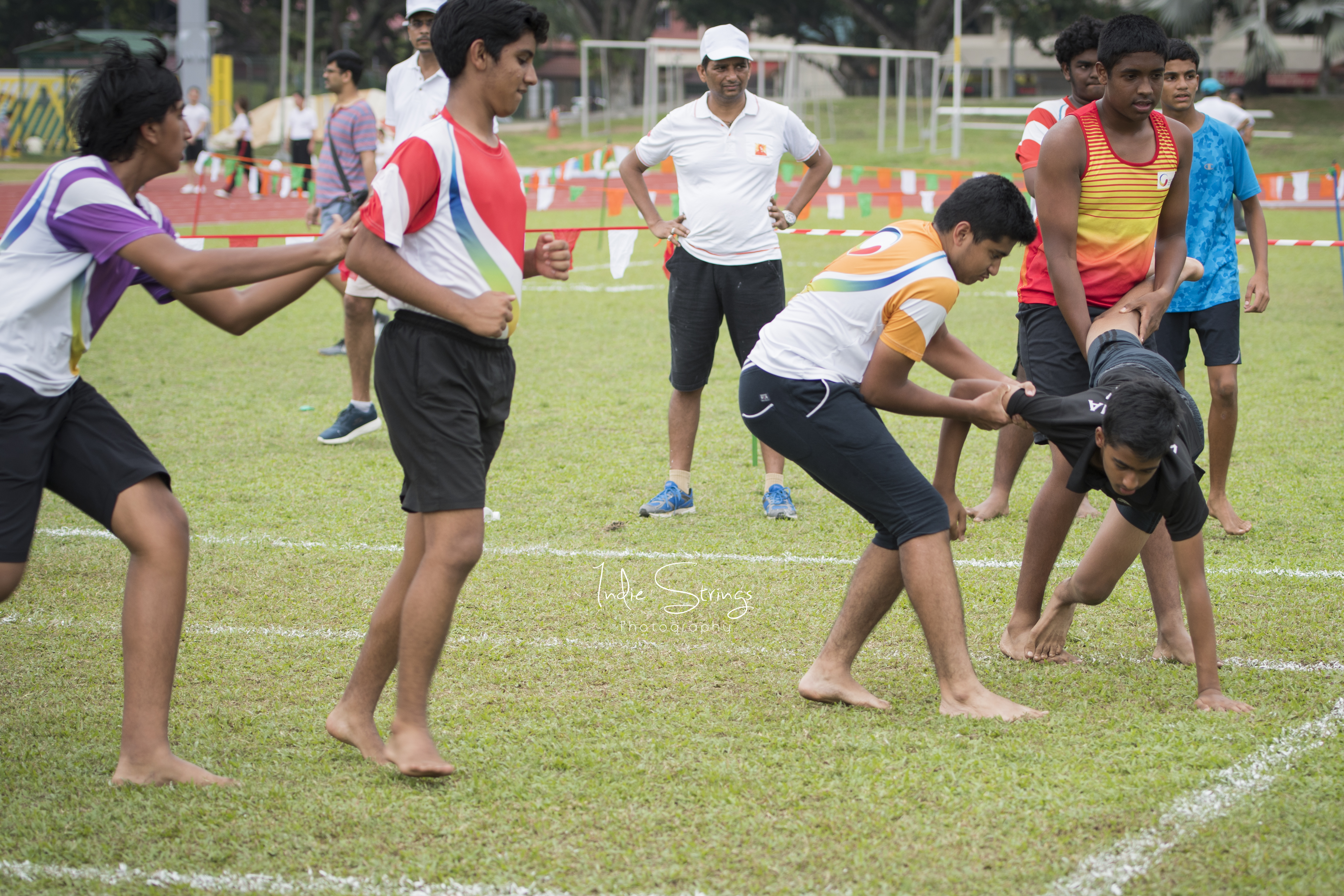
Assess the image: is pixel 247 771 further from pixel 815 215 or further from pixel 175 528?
pixel 815 215

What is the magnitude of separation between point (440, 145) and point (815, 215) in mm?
20075

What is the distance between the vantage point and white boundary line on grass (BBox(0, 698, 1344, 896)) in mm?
2918

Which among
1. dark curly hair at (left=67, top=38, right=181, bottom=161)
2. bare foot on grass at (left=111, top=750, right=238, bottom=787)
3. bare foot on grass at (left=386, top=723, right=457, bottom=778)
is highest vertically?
dark curly hair at (left=67, top=38, right=181, bottom=161)

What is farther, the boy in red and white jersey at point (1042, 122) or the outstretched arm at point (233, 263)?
the boy in red and white jersey at point (1042, 122)

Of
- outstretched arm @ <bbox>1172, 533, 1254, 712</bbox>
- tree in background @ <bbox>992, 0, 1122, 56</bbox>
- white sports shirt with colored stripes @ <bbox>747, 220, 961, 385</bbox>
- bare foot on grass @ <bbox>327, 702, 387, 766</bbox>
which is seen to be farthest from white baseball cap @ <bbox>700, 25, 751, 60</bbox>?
tree in background @ <bbox>992, 0, 1122, 56</bbox>

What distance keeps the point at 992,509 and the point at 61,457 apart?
439 cm

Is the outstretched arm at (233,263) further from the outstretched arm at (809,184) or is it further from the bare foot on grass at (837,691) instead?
the outstretched arm at (809,184)

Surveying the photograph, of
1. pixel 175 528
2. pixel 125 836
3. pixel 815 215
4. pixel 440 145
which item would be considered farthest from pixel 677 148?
pixel 815 215

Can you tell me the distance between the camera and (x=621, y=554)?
5801 mm

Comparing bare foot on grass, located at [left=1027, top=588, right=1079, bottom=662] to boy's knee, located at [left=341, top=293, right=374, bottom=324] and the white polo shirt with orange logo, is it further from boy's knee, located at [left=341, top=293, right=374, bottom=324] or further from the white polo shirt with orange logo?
boy's knee, located at [left=341, top=293, right=374, bottom=324]

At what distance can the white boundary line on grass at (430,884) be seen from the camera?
115 inches

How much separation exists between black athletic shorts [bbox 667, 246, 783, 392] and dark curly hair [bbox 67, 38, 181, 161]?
348cm

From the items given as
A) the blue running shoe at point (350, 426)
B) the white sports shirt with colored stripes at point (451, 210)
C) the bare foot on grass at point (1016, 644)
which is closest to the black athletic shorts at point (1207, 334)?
the bare foot on grass at point (1016, 644)

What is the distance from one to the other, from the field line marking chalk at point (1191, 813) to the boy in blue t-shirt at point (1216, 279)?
236 centimetres
